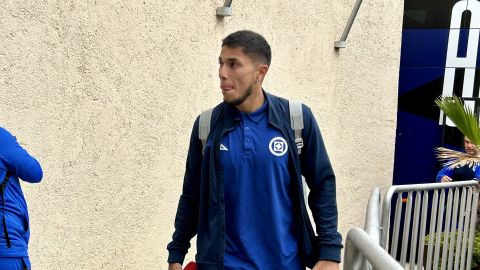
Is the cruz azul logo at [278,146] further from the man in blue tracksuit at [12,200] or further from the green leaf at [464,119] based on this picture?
the green leaf at [464,119]

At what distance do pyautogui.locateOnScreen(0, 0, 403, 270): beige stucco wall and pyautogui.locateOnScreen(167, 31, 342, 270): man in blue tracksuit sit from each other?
3.66ft

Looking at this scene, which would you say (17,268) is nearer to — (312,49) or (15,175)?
(15,175)

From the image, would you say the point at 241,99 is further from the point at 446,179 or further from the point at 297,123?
the point at 446,179

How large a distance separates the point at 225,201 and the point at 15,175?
3.08ft

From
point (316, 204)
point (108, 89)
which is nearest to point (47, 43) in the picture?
point (108, 89)

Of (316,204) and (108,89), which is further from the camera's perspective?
(108,89)

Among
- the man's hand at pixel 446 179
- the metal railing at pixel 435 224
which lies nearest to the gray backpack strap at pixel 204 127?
the metal railing at pixel 435 224

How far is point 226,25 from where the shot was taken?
15.8 ft

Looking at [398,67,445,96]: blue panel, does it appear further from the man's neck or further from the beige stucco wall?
the man's neck

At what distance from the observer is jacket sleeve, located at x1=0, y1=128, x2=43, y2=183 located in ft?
8.04

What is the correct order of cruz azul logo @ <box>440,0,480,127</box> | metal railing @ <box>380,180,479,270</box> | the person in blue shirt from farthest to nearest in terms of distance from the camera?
cruz azul logo @ <box>440,0,480,127</box> → the person in blue shirt → metal railing @ <box>380,180,479,270</box>

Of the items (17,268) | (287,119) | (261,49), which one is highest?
(261,49)

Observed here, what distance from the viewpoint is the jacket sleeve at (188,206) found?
2.46m

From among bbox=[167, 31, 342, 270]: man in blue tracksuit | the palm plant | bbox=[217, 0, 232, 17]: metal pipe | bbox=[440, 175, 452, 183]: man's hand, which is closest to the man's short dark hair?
bbox=[167, 31, 342, 270]: man in blue tracksuit
